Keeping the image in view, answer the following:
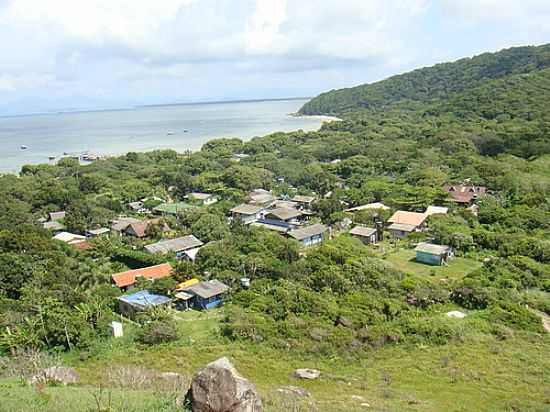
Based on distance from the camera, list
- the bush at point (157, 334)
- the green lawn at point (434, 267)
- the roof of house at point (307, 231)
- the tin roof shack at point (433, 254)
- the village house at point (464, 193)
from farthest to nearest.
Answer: the village house at point (464, 193)
the roof of house at point (307, 231)
the tin roof shack at point (433, 254)
the green lawn at point (434, 267)
the bush at point (157, 334)

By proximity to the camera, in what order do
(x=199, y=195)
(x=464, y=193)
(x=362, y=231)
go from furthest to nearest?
(x=199, y=195), (x=464, y=193), (x=362, y=231)

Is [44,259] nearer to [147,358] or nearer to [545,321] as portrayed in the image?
[147,358]

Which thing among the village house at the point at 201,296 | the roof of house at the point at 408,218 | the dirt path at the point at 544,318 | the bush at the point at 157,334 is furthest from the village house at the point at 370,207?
the bush at the point at 157,334

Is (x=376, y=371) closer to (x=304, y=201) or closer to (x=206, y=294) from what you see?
(x=206, y=294)

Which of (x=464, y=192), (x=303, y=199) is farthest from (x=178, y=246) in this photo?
(x=464, y=192)

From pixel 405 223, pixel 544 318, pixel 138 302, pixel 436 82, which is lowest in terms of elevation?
pixel 544 318

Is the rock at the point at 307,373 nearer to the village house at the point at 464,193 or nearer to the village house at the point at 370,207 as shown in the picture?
the village house at the point at 370,207

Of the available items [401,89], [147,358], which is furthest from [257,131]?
[147,358]
